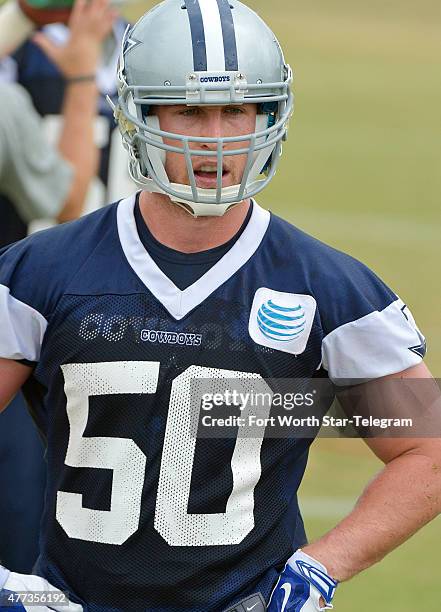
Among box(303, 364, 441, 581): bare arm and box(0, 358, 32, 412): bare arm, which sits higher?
box(0, 358, 32, 412): bare arm

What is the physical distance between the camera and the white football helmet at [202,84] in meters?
3.47

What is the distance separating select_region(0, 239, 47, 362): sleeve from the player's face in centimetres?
46

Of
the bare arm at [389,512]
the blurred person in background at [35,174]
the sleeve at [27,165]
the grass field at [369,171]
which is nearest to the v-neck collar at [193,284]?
the bare arm at [389,512]

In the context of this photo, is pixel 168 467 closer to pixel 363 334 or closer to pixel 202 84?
pixel 363 334

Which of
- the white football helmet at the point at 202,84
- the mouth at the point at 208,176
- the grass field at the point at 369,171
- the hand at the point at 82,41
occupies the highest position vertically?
the white football helmet at the point at 202,84

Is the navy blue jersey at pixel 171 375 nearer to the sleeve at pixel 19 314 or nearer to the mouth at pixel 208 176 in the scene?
the sleeve at pixel 19 314

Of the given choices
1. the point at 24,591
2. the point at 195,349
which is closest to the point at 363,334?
the point at 195,349

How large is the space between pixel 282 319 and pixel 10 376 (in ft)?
2.39

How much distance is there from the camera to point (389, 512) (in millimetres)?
3568

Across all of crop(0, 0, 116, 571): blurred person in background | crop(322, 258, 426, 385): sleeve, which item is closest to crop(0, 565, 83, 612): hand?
crop(322, 258, 426, 385): sleeve

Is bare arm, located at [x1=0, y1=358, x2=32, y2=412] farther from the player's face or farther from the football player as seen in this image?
the player's face

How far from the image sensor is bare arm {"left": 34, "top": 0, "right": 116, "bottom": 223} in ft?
20.8

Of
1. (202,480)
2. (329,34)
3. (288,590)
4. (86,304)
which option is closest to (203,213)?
(86,304)

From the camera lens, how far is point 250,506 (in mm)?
3549
